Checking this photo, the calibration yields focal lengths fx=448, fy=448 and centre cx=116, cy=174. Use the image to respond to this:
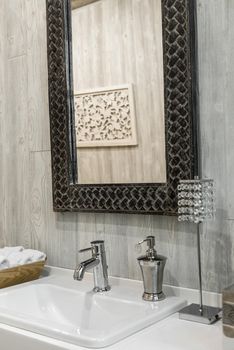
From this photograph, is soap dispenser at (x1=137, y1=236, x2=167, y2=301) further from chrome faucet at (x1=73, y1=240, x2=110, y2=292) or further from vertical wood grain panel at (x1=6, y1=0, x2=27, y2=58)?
vertical wood grain panel at (x1=6, y1=0, x2=27, y2=58)

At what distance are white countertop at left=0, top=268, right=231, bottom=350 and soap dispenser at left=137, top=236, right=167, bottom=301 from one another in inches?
3.9

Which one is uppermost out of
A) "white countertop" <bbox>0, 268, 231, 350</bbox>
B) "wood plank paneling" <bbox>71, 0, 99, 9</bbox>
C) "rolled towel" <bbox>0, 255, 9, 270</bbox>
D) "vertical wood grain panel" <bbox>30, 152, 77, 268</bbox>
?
"wood plank paneling" <bbox>71, 0, 99, 9</bbox>

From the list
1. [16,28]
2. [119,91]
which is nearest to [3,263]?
[119,91]

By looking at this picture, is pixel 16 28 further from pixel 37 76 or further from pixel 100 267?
pixel 100 267

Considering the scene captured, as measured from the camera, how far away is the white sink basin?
103 centimetres

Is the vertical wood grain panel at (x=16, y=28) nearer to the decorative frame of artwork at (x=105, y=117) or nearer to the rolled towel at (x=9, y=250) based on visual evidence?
the decorative frame of artwork at (x=105, y=117)

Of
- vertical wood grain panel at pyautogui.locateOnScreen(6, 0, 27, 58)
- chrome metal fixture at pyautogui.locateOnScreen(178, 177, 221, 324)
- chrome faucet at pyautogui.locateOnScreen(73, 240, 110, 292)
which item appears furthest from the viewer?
vertical wood grain panel at pyautogui.locateOnScreen(6, 0, 27, 58)

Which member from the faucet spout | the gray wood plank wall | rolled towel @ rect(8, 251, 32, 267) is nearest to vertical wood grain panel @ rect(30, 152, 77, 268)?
the gray wood plank wall

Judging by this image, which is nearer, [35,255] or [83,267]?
[83,267]

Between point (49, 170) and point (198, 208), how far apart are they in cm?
68

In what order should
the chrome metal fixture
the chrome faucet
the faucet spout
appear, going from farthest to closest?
the chrome faucet < the faucet spout < the chrome metal fixture

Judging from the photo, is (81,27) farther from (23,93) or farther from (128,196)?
(128,196)

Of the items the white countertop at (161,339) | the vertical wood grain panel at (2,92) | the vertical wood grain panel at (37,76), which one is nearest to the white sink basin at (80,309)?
the white countertop at (161,339)

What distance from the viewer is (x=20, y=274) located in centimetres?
150
